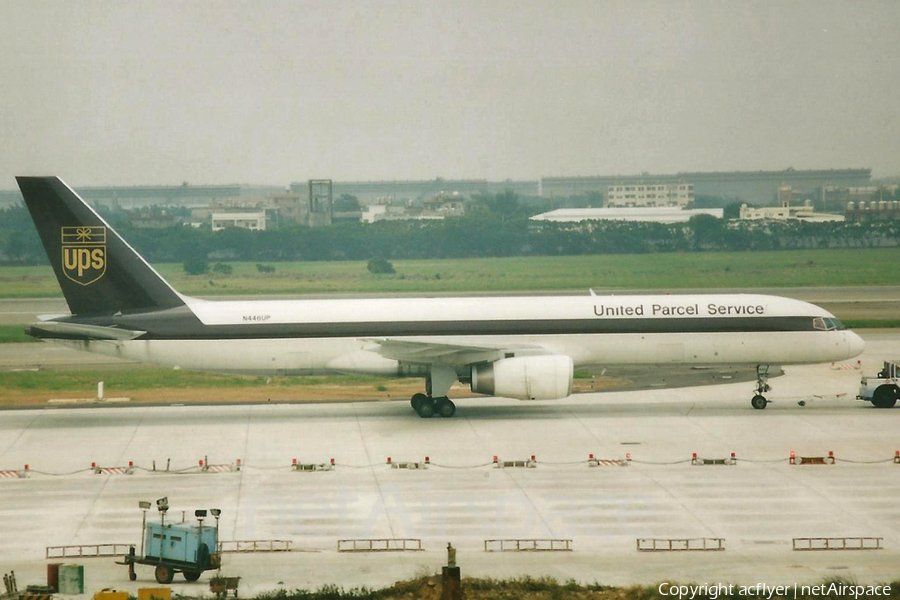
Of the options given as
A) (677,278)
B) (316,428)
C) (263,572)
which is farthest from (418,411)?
(677,278)

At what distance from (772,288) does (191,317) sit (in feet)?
206

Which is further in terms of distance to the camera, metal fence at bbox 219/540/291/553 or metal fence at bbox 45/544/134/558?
metal fence at bbox 219/540/291/553

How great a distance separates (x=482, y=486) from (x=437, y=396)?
9.90 metres

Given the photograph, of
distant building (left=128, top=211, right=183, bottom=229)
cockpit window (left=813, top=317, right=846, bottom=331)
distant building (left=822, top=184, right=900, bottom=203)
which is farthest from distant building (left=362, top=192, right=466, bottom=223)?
cockpit window (left=813, top=317, right=846, bottom=331)

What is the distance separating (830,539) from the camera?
21953 millimetres

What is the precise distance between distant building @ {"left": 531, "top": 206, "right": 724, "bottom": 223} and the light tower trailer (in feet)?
318

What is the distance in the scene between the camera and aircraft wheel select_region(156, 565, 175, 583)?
66.3ft

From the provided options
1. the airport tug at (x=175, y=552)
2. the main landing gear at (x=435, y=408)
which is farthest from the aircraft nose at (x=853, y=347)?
the airport tug at (x=175, y=552)

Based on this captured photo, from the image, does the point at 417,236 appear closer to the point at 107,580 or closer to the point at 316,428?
the point at 316,428

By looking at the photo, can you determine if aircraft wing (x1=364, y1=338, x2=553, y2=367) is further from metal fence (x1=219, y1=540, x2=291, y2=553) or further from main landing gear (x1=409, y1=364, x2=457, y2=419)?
metal fence (x1=219, y1=540, x2=291, y2=553)

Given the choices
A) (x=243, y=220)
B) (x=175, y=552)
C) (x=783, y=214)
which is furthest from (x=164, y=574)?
(x=783, y=214)

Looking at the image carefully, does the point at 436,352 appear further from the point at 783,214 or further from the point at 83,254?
the point at 783,214

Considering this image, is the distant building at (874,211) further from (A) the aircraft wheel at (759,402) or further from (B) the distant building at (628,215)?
(A) the aircraft wheel at (759,402)

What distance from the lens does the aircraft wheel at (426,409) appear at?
37.2 meters
